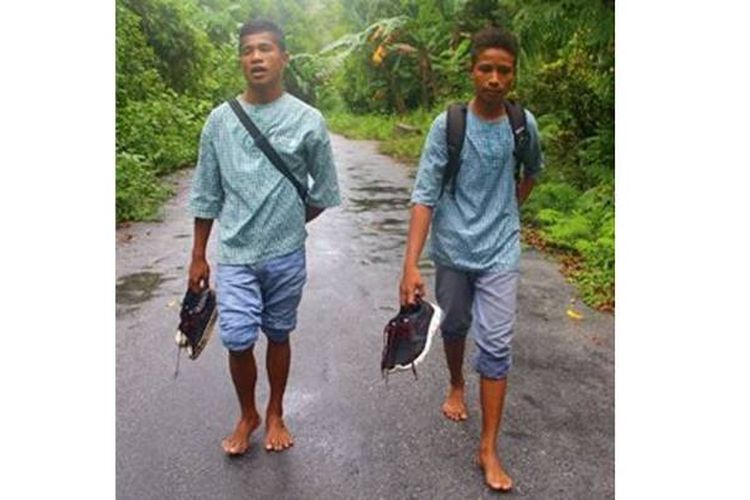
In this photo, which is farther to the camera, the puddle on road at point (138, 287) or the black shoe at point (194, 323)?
the puddle on road at point (138, 287)

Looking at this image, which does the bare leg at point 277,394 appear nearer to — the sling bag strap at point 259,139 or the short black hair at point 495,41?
the sling bag strap at point 259,139

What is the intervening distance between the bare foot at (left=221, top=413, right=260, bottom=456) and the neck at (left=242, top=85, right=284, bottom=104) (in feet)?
3.34

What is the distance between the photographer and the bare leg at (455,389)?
2436 mm

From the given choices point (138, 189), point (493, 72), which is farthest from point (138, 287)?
point (493, 72)

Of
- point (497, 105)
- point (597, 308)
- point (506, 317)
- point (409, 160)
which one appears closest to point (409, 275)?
point (506, 317)

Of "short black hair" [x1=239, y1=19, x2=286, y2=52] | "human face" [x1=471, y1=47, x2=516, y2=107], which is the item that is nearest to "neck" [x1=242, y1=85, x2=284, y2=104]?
"short black hair" [x1=239, y1=19, x2=286, y2=52]

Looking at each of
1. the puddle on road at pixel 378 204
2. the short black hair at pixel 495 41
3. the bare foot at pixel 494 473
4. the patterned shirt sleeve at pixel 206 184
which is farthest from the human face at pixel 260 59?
the puddle on road at pixel 378 204

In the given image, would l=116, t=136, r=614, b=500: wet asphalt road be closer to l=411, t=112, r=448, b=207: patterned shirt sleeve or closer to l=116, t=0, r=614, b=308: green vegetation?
l=116, t=0, r=614, b=308: green vegetation

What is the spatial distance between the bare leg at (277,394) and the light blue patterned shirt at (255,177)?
352 mm

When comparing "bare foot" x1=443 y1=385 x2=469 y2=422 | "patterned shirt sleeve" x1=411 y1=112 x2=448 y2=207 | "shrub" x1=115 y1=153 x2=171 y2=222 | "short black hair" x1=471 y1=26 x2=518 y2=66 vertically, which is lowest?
"bare foot" x1=443 y1=385 x2=469 y2=422

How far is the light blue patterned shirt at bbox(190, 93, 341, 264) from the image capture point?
2.06m

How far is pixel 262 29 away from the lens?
1.99 metres

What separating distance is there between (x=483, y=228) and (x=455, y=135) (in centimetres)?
29

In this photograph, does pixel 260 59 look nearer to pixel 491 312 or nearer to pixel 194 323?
pixel 194 323
